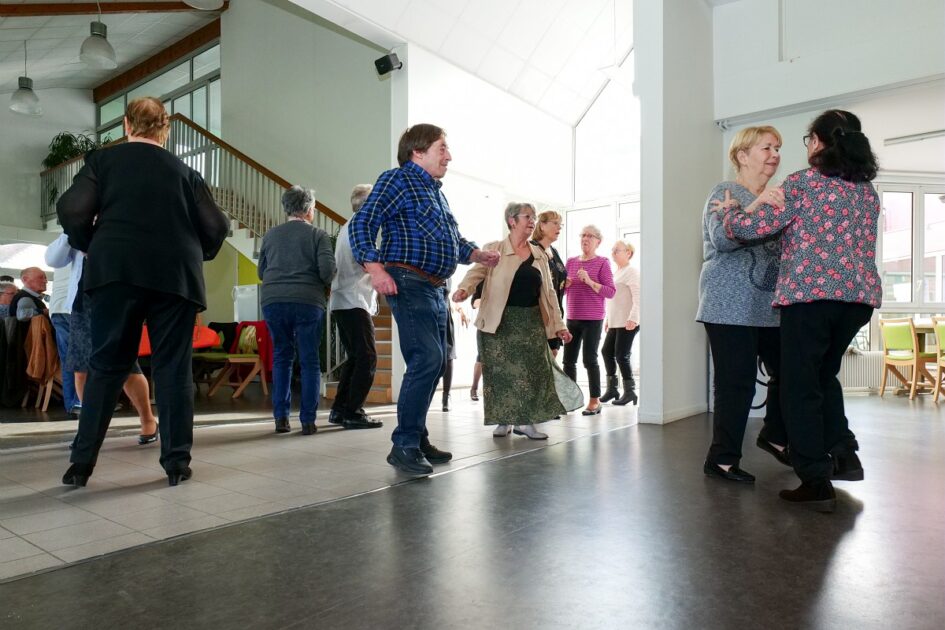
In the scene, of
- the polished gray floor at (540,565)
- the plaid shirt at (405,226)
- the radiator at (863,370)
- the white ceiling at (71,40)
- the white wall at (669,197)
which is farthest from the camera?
the white ceiling at (71,40)

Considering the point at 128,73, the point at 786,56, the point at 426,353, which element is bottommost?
the point at 426,353

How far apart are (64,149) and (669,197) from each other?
520 inches

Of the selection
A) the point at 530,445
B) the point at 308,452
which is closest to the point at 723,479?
the point at 530,445

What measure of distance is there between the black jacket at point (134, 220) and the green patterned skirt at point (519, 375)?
1.58m

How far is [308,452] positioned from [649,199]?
2.70 metres

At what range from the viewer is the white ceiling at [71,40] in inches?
407

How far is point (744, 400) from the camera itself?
254 centimetres

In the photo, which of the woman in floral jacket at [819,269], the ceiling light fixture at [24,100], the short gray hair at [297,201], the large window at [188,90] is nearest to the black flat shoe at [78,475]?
the short gray hair at [297,201]

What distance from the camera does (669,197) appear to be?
175 inches

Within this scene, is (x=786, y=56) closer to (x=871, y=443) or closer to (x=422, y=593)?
(x=871, y=443)

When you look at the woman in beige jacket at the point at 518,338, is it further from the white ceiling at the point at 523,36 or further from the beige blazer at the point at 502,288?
the white ceiling at the point at 523,36

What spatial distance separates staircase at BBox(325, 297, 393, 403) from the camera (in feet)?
19.8

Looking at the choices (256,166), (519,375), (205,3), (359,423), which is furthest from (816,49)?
(256,166)

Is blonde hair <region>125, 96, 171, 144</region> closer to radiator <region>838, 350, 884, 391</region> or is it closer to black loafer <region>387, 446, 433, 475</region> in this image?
black loafer <region>387, 446, 433, 475</region>
